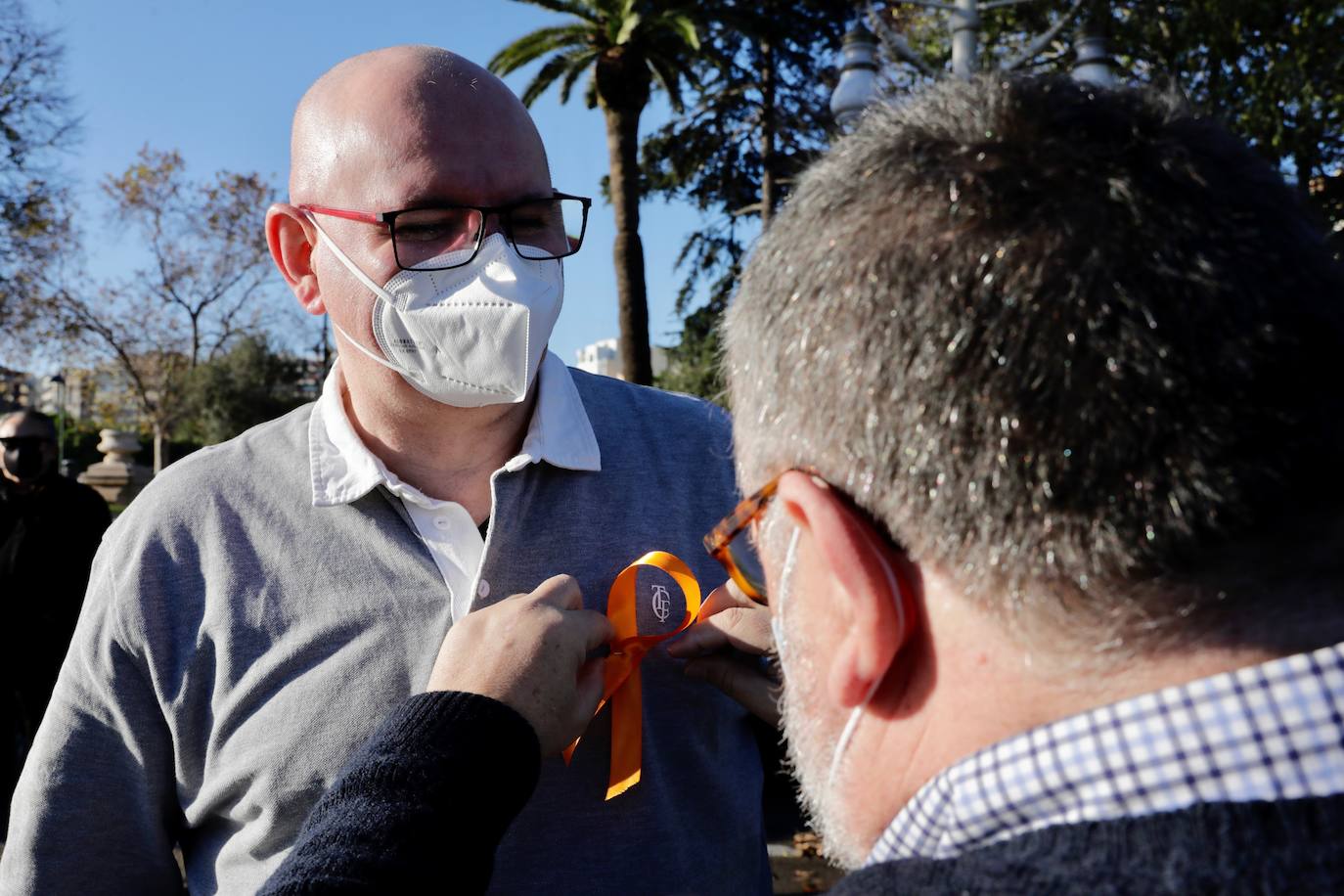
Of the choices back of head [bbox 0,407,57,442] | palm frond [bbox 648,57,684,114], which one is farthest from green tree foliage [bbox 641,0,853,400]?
back of head [bbox 0,407,57,442]

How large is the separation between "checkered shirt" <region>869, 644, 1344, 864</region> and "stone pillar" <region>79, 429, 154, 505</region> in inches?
825

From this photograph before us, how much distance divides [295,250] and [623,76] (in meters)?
14.3

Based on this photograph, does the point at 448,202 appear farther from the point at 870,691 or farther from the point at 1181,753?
the point at 1181,753

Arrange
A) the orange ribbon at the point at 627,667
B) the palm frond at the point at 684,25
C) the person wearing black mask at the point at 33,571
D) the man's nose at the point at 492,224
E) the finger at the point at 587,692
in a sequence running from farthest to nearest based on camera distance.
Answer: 1. the palm frond at the point at 684,25
2. the person wearing black mask at the point at 33,571
3. the man's nose at the point at 492,224
4. the orange ribbon at the point at 627,667
5. the finger at the point at 587,692

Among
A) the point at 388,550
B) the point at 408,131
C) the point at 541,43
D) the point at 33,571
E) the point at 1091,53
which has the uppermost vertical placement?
the point at 541,43

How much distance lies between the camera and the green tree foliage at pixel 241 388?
34091mm

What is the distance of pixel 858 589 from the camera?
1.07 metres

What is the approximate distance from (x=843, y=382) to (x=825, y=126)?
67.3 feet

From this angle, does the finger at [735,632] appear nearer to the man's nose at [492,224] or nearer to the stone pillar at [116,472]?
the man's nose at [492,224]

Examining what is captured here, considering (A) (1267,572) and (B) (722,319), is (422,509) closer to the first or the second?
(B) (722,319)

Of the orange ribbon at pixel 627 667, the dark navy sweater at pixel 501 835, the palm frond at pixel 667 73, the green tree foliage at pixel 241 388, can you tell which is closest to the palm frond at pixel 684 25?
the palm frond at pixel 667 73

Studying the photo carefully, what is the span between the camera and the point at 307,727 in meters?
1.81

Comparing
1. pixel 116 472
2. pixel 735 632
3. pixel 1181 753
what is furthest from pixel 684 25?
pixel 1181 753

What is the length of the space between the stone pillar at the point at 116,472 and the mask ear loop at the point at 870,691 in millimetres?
20660
